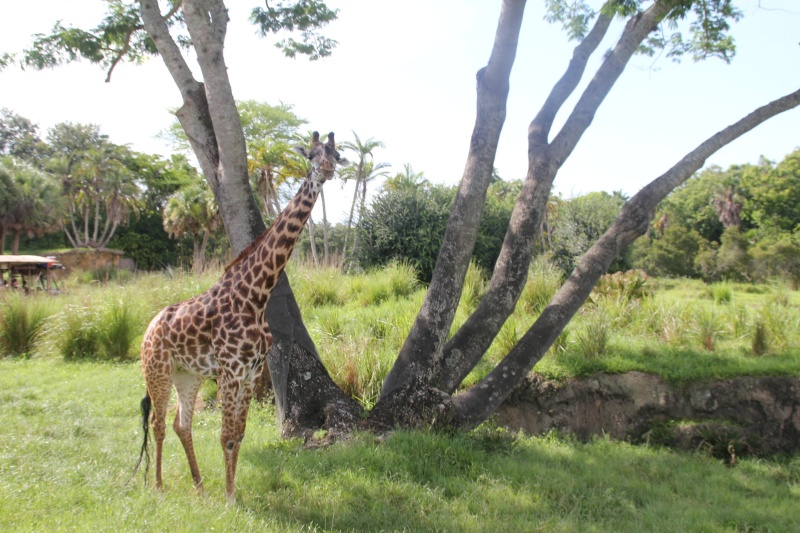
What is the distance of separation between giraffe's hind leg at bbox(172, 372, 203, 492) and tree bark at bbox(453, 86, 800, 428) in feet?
8.26

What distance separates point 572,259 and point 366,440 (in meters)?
21.0

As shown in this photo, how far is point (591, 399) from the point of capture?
25.3ft

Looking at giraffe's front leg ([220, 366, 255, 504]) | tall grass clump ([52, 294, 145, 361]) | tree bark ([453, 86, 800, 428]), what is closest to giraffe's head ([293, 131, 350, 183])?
giraffe's front leg ([220, 366, 255, 504])

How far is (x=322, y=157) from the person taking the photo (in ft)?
14.0

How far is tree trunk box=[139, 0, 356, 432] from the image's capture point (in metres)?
5.86

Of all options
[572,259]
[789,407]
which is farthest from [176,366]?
[572,259]

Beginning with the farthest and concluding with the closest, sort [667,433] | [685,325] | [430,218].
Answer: [430,218]
[685,325]
[667,433]

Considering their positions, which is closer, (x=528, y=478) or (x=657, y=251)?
(x=528, y=478)

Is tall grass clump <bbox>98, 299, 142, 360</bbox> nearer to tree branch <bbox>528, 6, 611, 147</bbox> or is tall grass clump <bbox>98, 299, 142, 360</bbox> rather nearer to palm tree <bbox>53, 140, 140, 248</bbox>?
tree branch <bbox>528, 6, 611, 147</bbox>

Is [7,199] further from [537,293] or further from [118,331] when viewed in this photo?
[537,293]

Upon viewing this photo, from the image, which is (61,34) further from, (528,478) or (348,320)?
(528,478)

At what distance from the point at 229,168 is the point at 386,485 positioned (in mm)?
3486

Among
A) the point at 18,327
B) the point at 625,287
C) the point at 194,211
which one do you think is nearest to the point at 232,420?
the point at 18,327

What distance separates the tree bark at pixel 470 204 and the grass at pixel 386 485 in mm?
958
